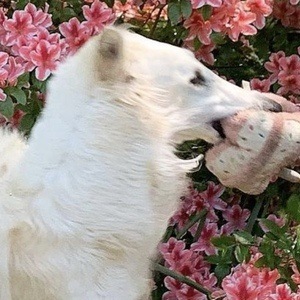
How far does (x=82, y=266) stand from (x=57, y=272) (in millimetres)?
51

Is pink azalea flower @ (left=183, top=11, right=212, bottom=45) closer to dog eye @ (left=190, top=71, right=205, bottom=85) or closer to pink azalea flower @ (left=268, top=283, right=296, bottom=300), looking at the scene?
dog eye @ (left=190, top=71, right=205, bottom=85)

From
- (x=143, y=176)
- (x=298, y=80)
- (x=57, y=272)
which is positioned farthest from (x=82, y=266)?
(x=298, y=80)

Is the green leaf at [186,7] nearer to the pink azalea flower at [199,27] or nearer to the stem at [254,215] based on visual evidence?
the pink azalea flower at [199,27]

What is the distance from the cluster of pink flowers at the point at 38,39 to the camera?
2.36 meters

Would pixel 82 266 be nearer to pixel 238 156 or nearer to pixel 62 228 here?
pixel 62 228

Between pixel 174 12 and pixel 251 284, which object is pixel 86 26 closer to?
pixel 174 12

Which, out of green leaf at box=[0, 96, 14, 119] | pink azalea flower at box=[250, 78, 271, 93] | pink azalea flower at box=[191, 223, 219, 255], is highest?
pink azalea flower at box=[250, 78, 271, 93]

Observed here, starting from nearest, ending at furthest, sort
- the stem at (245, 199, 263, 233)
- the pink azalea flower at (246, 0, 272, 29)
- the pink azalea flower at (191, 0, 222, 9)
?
the pink azalea flower at (191, 0, 222, 9), the pink azalea flower at (246, 0, 272, 29), the stem at (245, 199, 263, 233)

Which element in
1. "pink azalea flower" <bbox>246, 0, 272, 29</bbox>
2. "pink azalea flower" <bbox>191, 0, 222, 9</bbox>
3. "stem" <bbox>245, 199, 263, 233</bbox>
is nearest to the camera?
"pink azalea flower" <bbox>191, 0, 222, 9</bbox>

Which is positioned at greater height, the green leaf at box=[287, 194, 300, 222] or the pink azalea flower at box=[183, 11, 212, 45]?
the pink azalea flower at box=[183, 11, 212, 45]

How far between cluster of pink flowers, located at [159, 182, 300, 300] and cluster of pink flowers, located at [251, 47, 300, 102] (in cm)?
31

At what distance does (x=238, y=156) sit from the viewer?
2.13m

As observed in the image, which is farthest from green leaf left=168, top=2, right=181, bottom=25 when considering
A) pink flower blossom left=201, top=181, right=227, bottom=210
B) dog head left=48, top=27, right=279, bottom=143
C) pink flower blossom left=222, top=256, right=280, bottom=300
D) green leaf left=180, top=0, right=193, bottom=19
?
pink flower blossom left=222, top=256, right=280, bottom=300

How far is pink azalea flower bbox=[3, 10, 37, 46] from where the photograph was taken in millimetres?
2416
